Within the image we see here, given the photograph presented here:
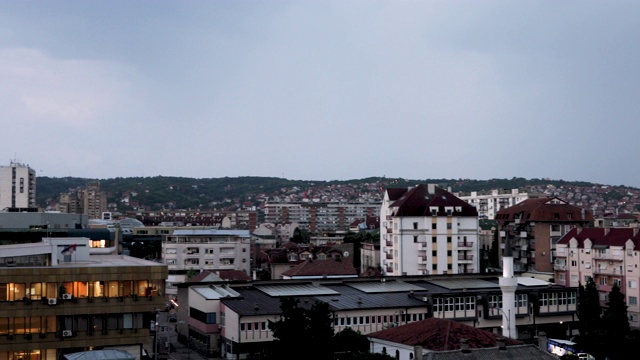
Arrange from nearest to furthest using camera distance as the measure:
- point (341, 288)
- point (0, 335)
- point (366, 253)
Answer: point (0, 335)
point (341, 288)
point (366, 253)

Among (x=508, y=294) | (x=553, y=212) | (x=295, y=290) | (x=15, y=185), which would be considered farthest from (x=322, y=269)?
(x=15, y=185)

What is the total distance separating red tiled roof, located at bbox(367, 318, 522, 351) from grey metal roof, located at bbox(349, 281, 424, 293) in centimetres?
1473

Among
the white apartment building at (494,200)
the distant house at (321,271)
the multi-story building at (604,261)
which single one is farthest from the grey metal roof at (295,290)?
the white apartment building at (494,200)

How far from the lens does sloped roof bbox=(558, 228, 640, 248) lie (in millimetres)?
65375

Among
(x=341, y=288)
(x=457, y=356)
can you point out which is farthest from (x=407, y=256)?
(x=457, y=356)

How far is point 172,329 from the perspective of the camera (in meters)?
63.6

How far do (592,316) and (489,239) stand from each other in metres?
52.3

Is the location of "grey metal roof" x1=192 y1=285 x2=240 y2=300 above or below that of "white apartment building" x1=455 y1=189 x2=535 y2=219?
below

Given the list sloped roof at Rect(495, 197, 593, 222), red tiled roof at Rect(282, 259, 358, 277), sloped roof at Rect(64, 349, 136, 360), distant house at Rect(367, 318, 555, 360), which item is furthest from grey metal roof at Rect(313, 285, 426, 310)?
sloped roof at Rect(495, 197, 593, 222)

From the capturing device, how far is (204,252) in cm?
9506

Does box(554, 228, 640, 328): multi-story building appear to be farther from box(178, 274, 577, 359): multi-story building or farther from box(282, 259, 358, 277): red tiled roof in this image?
box(282, 259, 358, 277): red tiled roof

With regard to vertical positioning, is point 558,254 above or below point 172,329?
above

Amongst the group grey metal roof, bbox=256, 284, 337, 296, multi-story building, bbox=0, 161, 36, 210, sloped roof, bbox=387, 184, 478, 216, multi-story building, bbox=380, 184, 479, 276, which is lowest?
grey metal roof, bbox=256, 284, 337, 296

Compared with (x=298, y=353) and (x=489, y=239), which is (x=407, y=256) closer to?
(x=489, y=239)
